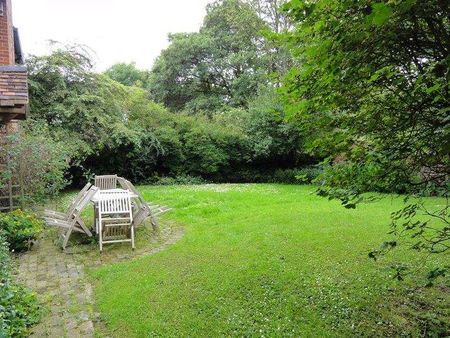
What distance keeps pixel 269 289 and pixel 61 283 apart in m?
3.19

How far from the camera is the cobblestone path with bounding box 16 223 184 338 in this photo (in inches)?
151

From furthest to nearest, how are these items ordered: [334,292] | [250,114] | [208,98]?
1. [208,98]
2. [250,114]
3. [334,292]

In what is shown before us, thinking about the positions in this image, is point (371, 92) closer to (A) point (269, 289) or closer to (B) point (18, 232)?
(A) point (269, 289)

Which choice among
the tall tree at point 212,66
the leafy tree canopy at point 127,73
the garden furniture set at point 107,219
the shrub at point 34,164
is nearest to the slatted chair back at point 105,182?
the shrub at point 34,164

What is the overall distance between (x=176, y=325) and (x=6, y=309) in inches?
74.4

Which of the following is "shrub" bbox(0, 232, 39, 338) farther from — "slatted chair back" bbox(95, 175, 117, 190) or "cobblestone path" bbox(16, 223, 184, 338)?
"slatted chair back" bbox(95, 175, 117, 190)

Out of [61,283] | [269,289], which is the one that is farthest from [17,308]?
[269,289]

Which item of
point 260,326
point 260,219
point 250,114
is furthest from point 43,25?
point 260,326

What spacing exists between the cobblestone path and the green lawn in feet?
0.76

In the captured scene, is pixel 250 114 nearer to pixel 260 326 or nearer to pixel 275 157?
pixel 275 157

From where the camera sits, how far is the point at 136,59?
38.9 metres

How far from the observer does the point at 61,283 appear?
5090 millimetres

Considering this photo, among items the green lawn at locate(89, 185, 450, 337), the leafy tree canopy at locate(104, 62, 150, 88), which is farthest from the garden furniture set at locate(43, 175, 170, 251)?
the leafy tree canopy at locate(104, 62, 150, 88)

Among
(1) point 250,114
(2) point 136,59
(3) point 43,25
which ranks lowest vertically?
(1) point 250,114
